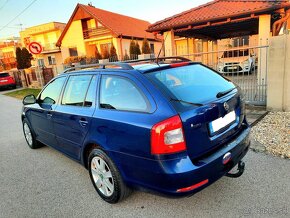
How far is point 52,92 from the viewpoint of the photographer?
13.6 ft

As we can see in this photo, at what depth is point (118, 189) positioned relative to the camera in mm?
2715

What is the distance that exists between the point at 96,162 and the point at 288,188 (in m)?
2.39

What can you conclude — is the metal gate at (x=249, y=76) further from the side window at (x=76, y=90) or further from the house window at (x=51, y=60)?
the house window at (x=51, y=60)

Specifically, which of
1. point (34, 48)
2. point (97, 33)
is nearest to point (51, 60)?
point (97, 33)

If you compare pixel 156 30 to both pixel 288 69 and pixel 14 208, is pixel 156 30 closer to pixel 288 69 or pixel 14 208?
pixel 288 69

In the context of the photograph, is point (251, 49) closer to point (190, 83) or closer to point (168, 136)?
point (190, 83)

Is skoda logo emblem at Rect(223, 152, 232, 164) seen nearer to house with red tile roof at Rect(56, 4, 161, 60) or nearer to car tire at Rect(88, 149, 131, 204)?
car tire at Rect(88, 149, 131, 204)

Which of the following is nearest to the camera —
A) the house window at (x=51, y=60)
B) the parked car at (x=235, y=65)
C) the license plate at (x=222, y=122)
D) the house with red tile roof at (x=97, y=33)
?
the license plate at (x=222, y=122)

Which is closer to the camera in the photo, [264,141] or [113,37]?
[264,141]

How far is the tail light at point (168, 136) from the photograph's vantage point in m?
2.16

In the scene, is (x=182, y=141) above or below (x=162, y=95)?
below

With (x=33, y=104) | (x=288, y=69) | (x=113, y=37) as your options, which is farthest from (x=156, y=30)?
(x=113, y=37)

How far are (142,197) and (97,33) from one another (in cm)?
2369

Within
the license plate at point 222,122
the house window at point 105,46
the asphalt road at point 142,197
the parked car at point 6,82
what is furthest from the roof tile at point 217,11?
the parked car at point 6,82
